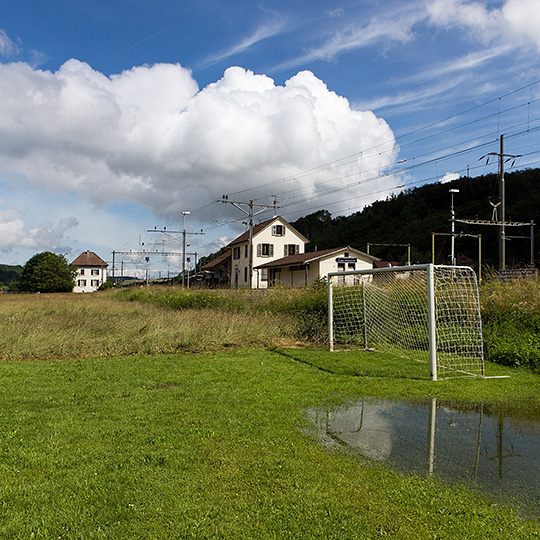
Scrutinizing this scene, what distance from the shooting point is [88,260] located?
106 m

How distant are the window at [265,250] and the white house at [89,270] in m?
62.1

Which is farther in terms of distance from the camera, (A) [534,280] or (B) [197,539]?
(A) [534,280]

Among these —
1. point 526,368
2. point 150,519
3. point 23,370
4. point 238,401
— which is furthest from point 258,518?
point 526,368

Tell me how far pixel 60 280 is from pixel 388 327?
227 ft

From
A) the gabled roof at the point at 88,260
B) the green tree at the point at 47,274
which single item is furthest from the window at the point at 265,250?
the gabled roof at the point at 88,260

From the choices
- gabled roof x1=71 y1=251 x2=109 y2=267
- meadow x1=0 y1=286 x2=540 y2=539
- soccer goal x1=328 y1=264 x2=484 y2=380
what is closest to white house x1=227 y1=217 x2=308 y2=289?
soccer goal x1=328 y1=264 x2=484 y2=380

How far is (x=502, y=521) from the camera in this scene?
129 inches

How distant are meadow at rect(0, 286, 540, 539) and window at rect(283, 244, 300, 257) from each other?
143ft

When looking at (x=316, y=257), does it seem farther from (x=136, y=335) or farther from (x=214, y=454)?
(x=214, y=454)

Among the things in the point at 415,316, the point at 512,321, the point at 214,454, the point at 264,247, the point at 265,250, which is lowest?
the point at 214,454

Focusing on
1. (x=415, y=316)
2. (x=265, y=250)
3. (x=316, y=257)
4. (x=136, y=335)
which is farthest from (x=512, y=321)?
(x=265, y=250)

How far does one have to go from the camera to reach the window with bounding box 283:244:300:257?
54700mm

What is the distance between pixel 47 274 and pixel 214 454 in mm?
74047

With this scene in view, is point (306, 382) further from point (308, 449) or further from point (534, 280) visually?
point (534, 280)
